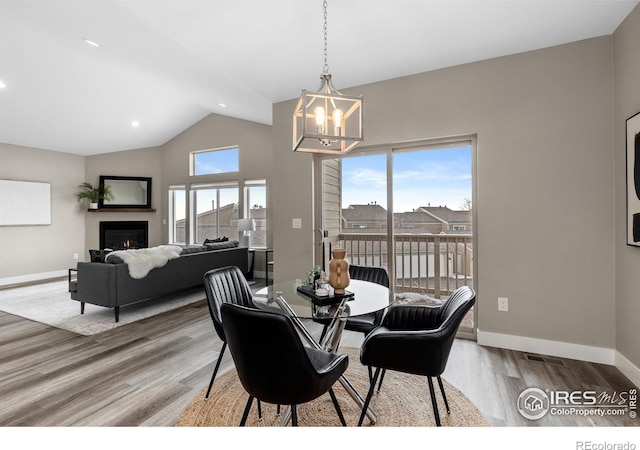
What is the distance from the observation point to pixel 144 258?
405cm

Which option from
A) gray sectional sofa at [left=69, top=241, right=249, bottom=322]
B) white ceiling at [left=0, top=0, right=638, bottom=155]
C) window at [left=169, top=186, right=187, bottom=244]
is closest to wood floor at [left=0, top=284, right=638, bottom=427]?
gray sectional sofa at [left=69, top=241, right=249, bottom=322]

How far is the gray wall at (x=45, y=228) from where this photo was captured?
20.0 ft

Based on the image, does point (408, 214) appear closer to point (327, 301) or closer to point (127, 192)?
point (327, 301)

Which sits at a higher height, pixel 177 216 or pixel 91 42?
pixel 91 42

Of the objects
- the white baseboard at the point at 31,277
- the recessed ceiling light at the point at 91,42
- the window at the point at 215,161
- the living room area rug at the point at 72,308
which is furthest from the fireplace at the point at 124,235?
the recessed ceiling light at the point at 91,42

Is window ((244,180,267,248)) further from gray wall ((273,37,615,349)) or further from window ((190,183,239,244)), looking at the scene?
gray wall ((273,37,615,349))

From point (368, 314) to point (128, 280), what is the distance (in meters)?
3.08

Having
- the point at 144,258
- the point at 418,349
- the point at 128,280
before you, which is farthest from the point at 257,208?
the point at 418,349

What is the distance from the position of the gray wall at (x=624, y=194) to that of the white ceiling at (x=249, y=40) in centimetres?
20

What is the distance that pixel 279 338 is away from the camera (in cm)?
138

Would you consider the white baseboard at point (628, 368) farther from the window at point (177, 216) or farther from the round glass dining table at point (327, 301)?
the window at point (177, 216)

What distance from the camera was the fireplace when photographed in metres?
7.29
